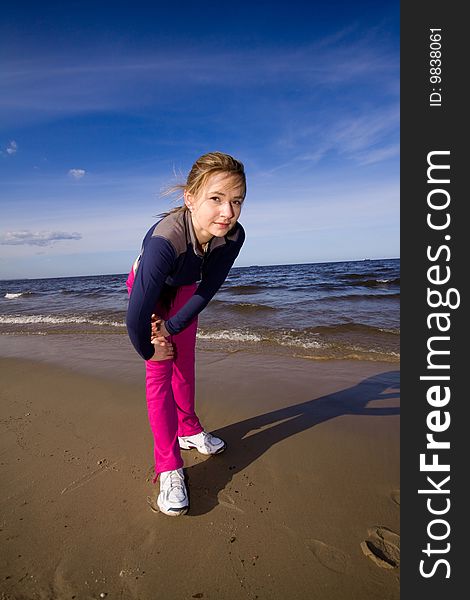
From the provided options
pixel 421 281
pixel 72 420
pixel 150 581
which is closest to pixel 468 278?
pixel 421 281

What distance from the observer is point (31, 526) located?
183cm

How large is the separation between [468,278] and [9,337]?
8850 millimetres

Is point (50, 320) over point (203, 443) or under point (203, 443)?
over

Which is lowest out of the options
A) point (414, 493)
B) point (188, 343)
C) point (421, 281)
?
point (414, 493)

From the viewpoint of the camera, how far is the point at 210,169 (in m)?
1.87

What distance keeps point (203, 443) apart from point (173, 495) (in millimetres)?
630

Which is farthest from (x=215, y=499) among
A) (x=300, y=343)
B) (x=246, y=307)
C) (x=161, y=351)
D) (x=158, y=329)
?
(x=246, y=307)

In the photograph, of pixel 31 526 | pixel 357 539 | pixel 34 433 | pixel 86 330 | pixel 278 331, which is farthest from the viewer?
pixel 86 330

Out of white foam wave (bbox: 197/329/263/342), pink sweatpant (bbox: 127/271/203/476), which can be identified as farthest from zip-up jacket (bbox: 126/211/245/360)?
white foam wave (bbox: 197/329/263/342)

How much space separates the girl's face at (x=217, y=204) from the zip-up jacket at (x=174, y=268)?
0.08 meters

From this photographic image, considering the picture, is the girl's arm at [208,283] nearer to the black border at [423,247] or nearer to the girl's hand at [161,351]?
the girl's hand at [161,351]

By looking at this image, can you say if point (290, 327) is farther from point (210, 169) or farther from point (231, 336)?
point (210, 169)

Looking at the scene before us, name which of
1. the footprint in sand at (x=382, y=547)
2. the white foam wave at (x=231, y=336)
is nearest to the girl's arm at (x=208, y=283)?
the footprint in sand at (x=382, y=547)

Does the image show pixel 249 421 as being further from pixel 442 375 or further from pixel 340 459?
pixel 442 375
